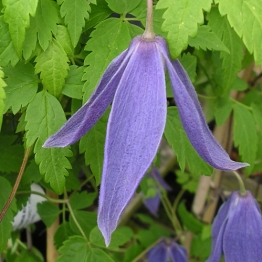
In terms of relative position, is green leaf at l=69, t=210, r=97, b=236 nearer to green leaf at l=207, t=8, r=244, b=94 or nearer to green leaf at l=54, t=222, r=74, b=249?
green leaf at l=54, t=222, r=74, b=249

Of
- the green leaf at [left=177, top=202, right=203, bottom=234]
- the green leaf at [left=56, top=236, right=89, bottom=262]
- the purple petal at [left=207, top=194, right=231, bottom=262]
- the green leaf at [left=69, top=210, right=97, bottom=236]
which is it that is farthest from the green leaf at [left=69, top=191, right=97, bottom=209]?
the green leaf at [left=177, top=202, right=203, bottom=234]

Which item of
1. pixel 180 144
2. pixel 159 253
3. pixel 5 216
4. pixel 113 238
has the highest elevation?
pixel 180 144

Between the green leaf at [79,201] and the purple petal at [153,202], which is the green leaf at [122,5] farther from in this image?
the purple petal at [153,202]

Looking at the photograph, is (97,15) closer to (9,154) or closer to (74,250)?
(9,154)

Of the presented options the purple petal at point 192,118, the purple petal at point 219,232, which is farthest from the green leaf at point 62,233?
the purple petal at point 192,118

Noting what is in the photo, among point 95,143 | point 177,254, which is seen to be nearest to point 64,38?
point 95,143

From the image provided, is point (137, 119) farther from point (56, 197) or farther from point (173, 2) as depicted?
point (56, 197)
